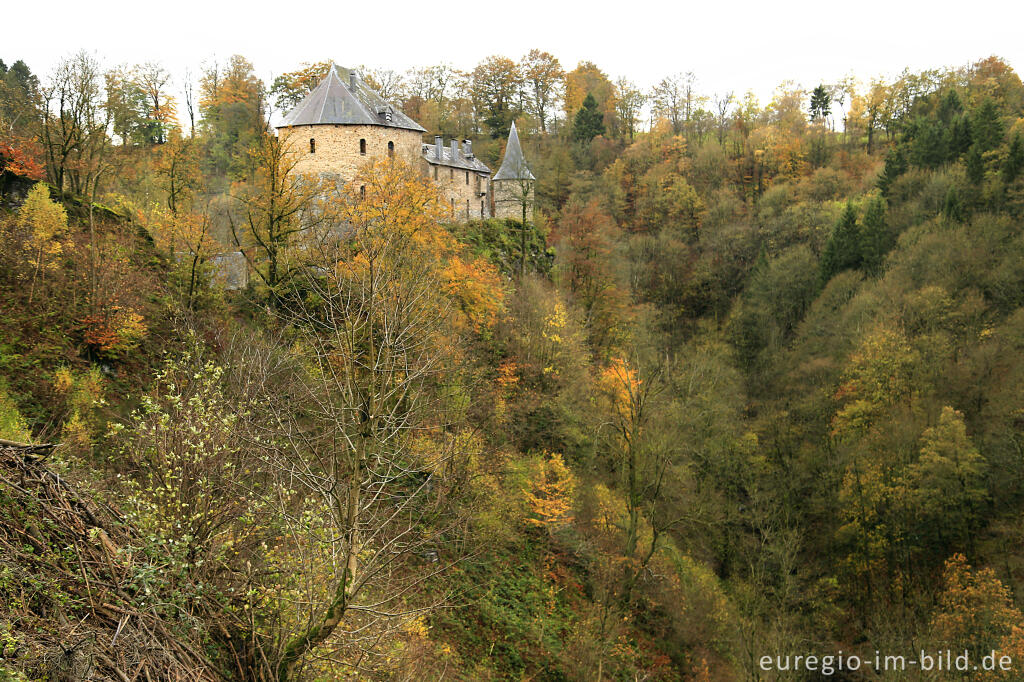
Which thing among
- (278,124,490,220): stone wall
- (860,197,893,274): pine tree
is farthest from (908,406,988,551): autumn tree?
(278,124,490,220): stone wall

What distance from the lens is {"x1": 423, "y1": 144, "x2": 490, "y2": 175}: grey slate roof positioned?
104ft

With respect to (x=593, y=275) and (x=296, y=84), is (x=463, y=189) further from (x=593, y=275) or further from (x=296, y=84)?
(x=296, y=84)

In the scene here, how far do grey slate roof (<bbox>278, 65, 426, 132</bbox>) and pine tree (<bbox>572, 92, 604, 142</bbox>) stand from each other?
93.2ft

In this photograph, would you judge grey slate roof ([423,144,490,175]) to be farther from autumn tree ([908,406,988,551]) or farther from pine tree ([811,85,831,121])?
pine tree ([811,85,831,121])

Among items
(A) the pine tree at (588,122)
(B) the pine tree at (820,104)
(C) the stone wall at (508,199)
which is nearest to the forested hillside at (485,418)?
(C) the stone wall at (508,199)

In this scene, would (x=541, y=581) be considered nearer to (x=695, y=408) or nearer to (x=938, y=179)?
(x=695, y=408)

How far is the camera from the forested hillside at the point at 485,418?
6840mm

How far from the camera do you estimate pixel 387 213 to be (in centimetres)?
2061

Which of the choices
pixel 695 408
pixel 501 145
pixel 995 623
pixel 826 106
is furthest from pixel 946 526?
pixel 826 106

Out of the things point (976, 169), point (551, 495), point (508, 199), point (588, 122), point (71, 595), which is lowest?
point (551, 495)

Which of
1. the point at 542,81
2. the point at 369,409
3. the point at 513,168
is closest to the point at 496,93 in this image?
the point at 542,81

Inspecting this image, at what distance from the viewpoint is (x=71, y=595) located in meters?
6.08

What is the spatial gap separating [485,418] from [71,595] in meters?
13.8

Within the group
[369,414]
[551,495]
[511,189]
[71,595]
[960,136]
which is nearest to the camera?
[71,595]
